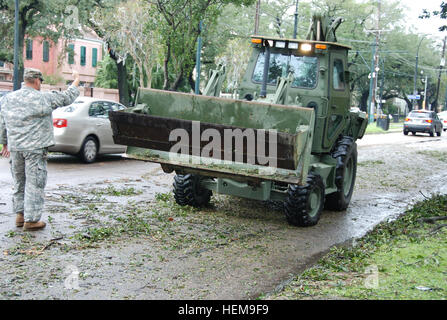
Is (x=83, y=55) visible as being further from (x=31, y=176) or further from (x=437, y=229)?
(x=437, y=229)

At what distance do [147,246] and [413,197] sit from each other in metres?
6.99

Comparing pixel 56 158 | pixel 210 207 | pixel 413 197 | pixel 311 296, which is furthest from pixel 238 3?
pixel 311 296

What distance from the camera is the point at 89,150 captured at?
13.9 meters

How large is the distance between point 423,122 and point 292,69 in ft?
97.6

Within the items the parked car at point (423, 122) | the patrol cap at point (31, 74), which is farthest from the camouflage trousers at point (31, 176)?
the parked car at point (423, 122)

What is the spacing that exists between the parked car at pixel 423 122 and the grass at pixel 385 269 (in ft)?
99.1

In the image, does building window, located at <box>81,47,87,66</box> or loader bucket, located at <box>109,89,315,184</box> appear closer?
loader bucket, located at <box>109,89,315,184</box>

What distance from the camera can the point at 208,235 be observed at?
23.8ft

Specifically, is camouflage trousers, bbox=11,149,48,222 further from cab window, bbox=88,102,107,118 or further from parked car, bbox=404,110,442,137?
parked car, bbox=404,110,442,137

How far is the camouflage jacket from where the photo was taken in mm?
6738

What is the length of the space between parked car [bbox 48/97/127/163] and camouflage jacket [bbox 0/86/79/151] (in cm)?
633

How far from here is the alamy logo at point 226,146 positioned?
673 centimetres

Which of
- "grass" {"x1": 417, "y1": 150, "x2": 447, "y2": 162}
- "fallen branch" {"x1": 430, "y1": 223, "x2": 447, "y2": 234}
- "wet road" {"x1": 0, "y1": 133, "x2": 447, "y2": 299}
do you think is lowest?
"grass" {"x1": 417, "y1": 150, "x2": 447, "y2": 162}

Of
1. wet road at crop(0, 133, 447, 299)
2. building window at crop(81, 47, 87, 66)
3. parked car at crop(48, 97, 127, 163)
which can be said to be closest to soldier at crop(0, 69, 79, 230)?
wet road at crop(0, 133, 447, 299)
